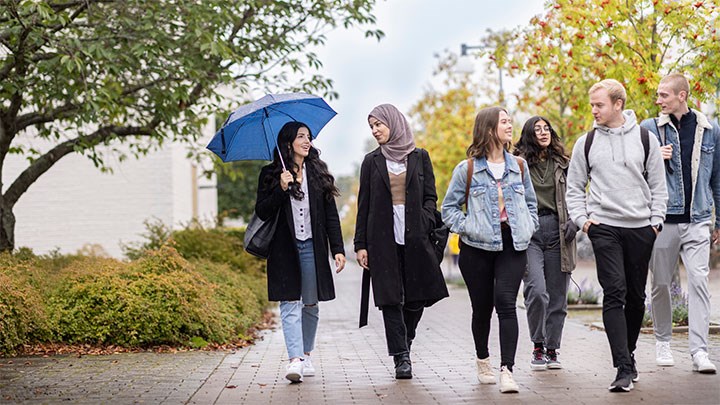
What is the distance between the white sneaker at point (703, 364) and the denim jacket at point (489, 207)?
1496 millimetres

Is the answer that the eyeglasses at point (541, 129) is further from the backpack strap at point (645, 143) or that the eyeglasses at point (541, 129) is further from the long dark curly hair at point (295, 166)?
the long dark curly hair at point (295, 166)

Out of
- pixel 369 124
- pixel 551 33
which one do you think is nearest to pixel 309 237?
pixel 369 124

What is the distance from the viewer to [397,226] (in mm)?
8102

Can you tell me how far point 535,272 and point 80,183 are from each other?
1839cm

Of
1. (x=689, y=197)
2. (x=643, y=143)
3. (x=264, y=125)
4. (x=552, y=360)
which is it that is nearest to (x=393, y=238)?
(x=264, y=125)

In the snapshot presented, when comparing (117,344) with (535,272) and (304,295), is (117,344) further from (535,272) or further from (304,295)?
(535,272)

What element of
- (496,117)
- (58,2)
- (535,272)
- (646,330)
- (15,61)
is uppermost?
(58,2)

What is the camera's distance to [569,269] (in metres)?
8.54

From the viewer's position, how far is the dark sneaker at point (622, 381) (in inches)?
275

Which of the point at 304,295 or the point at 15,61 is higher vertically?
the point at 15,61

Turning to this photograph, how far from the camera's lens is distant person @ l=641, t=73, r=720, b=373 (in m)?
7.91

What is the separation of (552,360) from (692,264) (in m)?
1.38

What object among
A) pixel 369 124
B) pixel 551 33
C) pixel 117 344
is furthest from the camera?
pixel 551 33

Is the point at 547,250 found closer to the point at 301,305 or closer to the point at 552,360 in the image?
the point at 552,360
